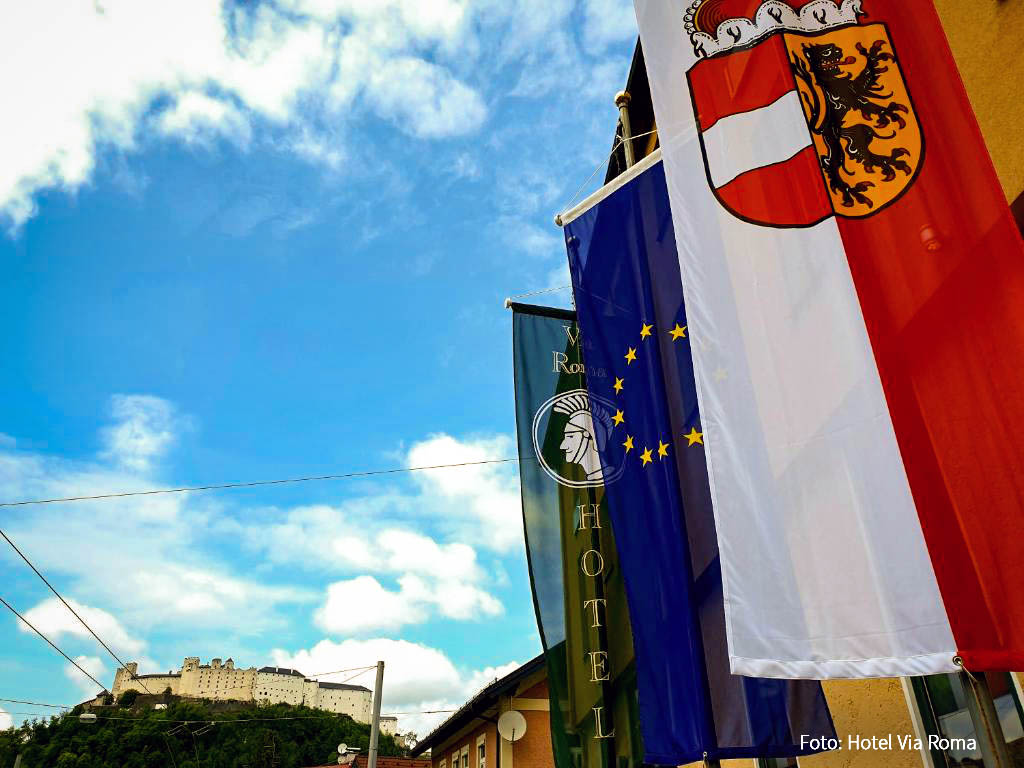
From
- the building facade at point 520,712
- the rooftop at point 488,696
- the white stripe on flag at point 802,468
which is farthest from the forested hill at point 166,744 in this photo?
the white stripe on flag at point 802,468

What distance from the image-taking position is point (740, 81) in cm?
529

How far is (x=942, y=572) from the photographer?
11.3ft

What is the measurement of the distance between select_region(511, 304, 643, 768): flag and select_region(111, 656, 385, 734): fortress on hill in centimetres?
12046

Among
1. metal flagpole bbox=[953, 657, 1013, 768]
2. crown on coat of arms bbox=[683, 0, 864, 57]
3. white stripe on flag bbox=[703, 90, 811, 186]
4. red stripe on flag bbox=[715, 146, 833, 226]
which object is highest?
crown on coat of arms bbox=[683, 0, 864, 57]

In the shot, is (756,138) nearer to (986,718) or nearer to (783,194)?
(783,194)

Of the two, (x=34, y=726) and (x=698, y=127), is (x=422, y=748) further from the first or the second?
(x=34, y=726)

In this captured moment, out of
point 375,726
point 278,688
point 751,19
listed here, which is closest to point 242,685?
point 278,688

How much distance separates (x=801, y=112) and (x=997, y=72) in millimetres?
1462

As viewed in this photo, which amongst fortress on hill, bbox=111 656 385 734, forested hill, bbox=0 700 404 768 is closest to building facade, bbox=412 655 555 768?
forested hill, bbox=0 700 404 768

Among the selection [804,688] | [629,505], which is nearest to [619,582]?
[629,505]

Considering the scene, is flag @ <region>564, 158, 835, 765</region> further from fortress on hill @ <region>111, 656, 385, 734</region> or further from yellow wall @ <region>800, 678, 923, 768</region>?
fortress on hill @ <region>111, 656, 385, 734</region>

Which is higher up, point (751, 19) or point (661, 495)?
point (751, 19)

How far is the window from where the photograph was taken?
4.46 meters

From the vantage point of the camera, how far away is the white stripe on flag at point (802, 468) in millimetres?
3604
